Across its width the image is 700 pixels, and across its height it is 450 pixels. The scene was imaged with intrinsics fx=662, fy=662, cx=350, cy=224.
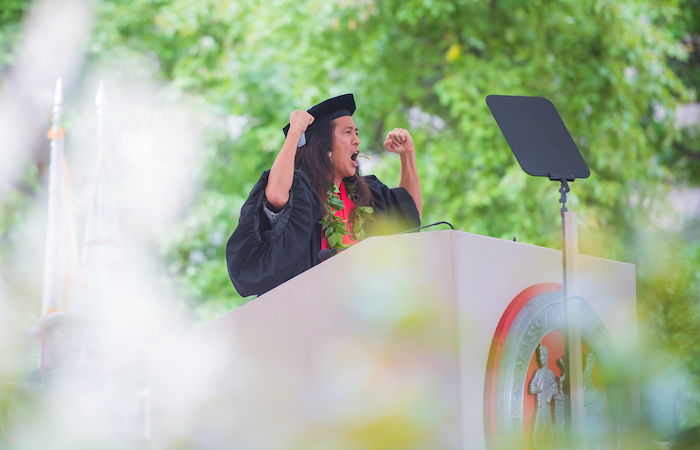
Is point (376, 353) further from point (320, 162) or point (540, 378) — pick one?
point (320, 162)

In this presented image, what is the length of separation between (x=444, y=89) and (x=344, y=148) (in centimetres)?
318

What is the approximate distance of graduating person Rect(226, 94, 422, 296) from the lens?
1.58m

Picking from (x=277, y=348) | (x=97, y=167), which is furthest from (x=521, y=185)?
(x=277, y=348)

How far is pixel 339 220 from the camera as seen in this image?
171 cm

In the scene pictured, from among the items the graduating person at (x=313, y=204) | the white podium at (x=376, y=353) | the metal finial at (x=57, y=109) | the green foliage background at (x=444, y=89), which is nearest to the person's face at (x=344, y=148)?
the graduating person at (x=313, y=204)

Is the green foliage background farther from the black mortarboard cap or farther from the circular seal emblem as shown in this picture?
→ the circular seal emblem

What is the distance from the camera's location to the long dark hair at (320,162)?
184 cm

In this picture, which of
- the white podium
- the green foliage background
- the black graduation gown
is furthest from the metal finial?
the white podium

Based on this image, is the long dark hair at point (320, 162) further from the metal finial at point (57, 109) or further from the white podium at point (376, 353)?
the metal finial at point (57, 109)

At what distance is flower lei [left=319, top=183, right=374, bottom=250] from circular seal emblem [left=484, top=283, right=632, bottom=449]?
57cm

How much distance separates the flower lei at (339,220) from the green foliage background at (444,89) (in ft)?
9.49

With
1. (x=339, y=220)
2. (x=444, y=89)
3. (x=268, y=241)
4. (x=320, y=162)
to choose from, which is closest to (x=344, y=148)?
(x=320, y=162)

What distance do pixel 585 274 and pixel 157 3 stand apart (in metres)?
5.34

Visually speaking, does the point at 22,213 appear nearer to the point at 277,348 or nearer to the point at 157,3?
the point at 157,3
